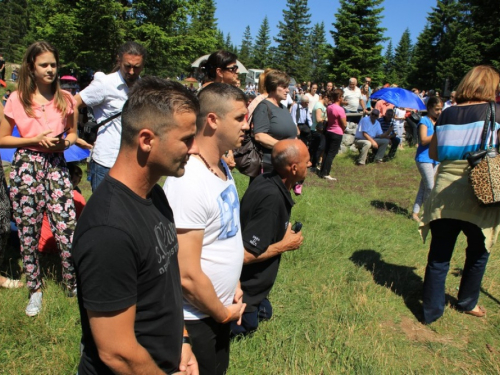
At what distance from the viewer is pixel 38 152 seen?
10.4ft

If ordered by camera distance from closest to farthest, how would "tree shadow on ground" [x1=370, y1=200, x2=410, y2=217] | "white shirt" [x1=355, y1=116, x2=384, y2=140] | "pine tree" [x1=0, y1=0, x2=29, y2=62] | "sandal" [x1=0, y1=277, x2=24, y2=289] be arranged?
1. "sandal" [x1=0, y1=277, x2=24, y2=289]
2. "tree shadow on ground" [x1=370, y1=200, x2=410, y2=217]
3. "white shirt" [x1=355, y1=116, x2=384, y2=140]
4. "pine tree" [x1=0, y1=0, x2=29, y2=62]

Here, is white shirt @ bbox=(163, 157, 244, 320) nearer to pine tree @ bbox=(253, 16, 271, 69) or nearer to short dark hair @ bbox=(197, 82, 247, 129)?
short dark hair @ bbox=(197, 82, 247, 129)

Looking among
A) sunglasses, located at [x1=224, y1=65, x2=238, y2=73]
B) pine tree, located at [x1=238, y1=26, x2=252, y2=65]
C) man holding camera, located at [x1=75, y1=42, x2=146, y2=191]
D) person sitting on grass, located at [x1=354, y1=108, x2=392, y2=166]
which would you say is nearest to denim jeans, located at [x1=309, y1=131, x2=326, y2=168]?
person sitting on grass, located at [x1=354, y1=108, x2=392, y2=166]

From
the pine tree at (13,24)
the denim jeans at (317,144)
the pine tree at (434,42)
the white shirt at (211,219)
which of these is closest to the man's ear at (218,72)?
the white shirt at (211,219)

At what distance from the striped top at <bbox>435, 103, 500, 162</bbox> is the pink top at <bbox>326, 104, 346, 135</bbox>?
20.3 ft

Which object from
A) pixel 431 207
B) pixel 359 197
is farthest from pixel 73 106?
pixel 359 197

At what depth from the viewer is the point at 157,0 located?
23.1 m

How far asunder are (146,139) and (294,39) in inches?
3037

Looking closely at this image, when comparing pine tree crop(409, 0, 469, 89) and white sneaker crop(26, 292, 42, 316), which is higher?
pine tree crop(409, 0, 469, 89)

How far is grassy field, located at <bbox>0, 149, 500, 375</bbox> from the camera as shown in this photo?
2.86m

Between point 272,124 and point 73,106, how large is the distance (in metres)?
2.05

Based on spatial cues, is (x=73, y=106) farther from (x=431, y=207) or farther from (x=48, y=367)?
(x=431, y=207)

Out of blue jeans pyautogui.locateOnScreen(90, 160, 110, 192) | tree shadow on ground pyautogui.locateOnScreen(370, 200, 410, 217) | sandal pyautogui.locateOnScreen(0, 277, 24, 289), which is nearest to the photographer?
blue jeans pyautogui.locateOnScreen(90, 160, 110, 192)

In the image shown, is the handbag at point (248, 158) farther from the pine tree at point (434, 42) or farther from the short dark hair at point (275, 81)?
the pine tree at point (434, 42)
